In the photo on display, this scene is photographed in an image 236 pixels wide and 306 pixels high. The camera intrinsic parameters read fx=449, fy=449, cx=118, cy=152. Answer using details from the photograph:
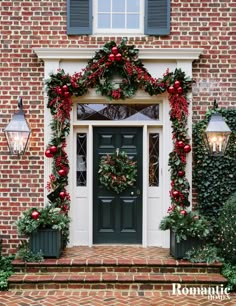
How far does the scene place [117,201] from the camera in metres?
7.93

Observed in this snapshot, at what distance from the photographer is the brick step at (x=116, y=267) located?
667 centimetres

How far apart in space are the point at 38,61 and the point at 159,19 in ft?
7.20

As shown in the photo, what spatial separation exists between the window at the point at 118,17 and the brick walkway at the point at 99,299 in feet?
14.0

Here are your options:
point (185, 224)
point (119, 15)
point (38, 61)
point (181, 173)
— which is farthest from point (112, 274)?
point (119, 15)

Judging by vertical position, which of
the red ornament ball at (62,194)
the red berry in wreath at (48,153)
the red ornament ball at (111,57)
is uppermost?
the red ornament ball at (111,57)

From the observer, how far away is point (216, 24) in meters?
7.74

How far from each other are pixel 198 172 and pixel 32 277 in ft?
10.5

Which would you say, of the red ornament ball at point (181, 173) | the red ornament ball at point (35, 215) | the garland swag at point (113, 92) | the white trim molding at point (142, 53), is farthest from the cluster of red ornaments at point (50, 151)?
the red ornament ball at point (181, 173)

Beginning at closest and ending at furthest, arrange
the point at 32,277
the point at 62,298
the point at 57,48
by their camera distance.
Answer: the point at 62,298, the point at 32,277, the point at 57,48

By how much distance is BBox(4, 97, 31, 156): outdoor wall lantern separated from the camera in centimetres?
708

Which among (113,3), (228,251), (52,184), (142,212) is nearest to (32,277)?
(52,184)

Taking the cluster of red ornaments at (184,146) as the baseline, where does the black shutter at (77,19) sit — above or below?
above

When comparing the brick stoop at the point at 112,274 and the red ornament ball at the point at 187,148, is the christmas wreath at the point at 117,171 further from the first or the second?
the brick stoop at the point at 112,274

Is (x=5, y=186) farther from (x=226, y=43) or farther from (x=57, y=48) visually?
(x=226, y=43)
